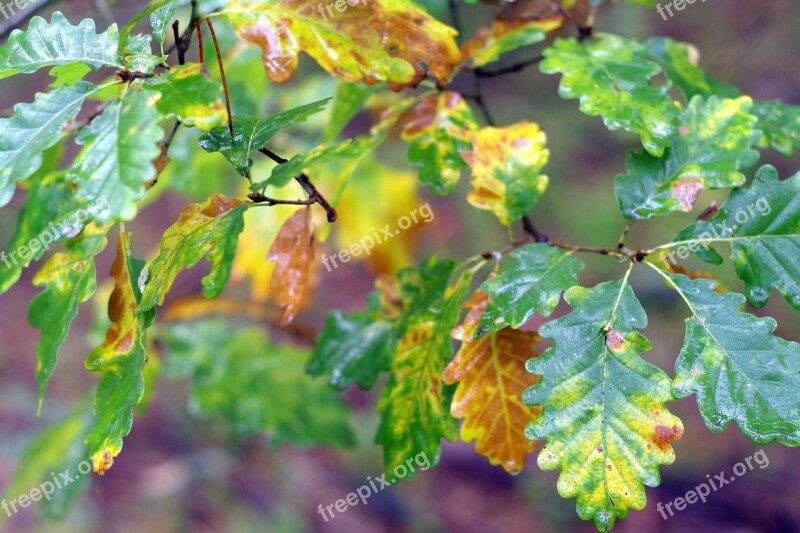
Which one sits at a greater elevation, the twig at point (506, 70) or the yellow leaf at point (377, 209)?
the twig at point (506, 70)

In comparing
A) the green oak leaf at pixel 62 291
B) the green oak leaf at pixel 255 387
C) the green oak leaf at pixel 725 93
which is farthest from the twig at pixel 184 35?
the green oak leaf at pixel 255 387

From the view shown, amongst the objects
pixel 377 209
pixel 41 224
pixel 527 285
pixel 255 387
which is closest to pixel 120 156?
pixel 41 224

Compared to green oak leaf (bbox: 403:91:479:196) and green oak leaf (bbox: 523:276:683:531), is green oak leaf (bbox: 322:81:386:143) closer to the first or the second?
green oak leaf (bbox: 403:91:479:196)

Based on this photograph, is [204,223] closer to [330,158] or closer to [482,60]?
[330,158]

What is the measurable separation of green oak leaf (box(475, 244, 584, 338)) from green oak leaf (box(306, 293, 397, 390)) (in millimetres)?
297

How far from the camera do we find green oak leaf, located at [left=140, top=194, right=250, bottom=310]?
90cm

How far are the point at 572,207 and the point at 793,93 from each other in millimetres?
1497

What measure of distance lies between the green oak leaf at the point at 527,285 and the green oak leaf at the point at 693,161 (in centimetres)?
16

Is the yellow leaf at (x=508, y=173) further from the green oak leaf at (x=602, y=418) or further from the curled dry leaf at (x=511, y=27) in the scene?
the green oak leaf at (x=602, y=418)

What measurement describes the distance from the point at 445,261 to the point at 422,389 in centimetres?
23

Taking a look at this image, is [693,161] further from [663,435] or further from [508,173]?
[663,435]

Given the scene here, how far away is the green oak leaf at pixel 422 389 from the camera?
105cm

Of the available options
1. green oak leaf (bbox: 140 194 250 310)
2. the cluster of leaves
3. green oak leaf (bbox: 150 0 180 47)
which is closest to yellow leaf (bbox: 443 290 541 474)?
the cluster of leaves

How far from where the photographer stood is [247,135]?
35.0 inches
